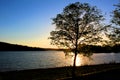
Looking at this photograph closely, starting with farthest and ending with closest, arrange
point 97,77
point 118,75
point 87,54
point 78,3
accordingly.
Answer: point 87,54, point 78,3, point 118,75, point 97,77

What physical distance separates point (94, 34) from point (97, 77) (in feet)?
30.0

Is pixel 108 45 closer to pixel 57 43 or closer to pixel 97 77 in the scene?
pixel 57 43

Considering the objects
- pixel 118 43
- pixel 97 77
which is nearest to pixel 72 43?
pixel 118 43

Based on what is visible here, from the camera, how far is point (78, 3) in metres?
26.6

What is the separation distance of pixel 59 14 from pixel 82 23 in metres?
2.89

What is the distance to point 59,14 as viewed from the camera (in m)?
27.0

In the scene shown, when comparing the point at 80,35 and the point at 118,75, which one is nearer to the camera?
the point at 118,75

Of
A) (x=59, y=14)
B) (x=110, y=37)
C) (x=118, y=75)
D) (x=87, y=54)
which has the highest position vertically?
(x=59, y=14)

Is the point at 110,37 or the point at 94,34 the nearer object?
the point at 94,34

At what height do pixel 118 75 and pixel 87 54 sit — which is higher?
pixel 87 54

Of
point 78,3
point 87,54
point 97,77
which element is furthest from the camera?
point 87,54

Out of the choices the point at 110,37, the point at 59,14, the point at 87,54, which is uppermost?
the point at 59,14

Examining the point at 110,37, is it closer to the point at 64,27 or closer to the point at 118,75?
the point at 64,27

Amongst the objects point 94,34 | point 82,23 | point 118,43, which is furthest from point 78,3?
point 118,43
